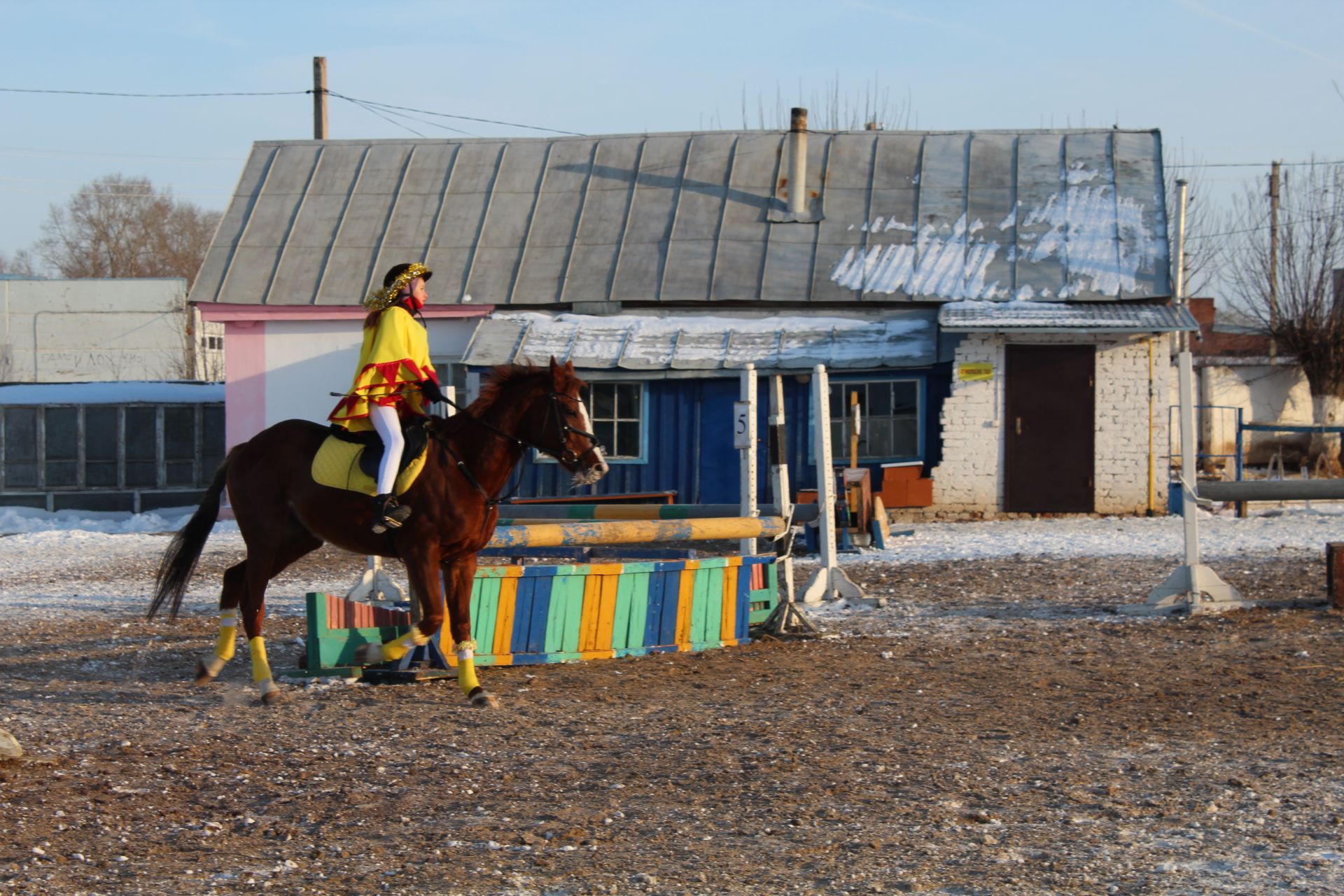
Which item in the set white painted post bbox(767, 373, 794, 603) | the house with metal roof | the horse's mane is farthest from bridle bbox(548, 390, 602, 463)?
the house with metal roof

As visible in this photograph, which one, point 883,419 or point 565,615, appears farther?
point 883,419

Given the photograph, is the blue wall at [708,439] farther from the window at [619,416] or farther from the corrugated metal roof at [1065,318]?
the corrugated metal roof at [1065,318]

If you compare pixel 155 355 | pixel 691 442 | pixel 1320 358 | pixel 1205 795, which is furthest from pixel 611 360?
pixel 155 355

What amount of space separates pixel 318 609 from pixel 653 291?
43.1 feet

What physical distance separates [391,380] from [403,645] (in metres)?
1.50

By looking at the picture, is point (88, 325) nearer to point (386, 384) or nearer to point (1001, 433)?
point (1001, 433)

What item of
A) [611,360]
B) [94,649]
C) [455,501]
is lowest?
[94,649]

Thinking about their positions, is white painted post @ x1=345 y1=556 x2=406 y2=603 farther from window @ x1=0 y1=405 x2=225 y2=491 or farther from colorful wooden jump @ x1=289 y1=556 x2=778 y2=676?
window @ x1=0 y1=405 x2=225 y2=491

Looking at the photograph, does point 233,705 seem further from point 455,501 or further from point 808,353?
point 808,353

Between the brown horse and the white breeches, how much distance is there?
0.54 feet

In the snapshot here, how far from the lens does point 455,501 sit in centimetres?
748

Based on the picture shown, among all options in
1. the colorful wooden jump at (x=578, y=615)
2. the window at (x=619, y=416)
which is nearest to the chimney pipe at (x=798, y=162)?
the window at (x=619, y=416)

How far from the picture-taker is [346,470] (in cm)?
759

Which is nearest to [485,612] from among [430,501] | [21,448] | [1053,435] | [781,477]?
[430,501]
